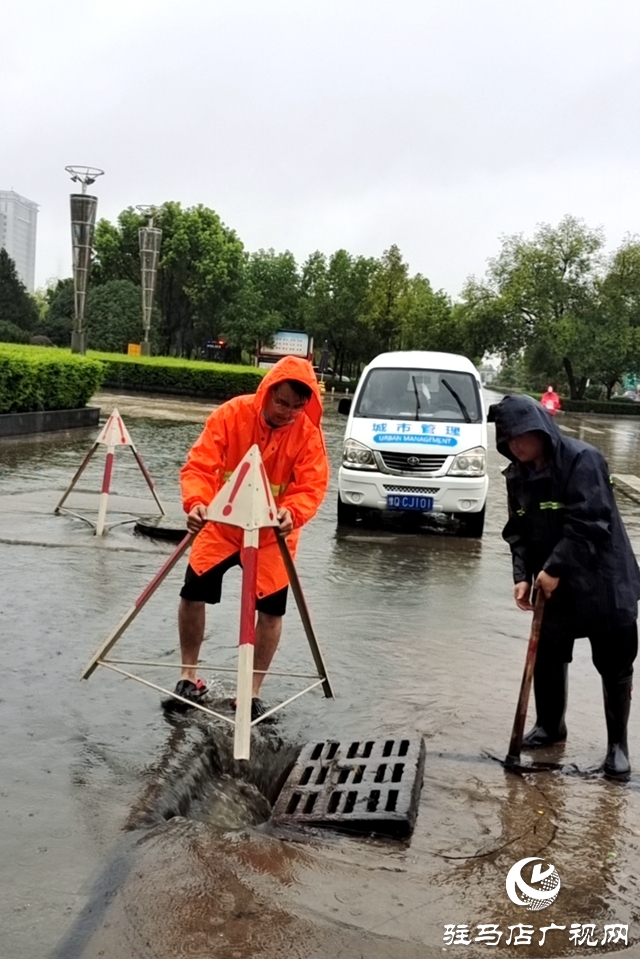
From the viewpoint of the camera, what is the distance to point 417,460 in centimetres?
1141

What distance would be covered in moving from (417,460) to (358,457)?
64 centimetres

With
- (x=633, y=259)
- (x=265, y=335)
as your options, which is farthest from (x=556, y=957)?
(x=265, y=335)

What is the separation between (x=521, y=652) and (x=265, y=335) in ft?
202

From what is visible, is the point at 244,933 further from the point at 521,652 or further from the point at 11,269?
the point at 11,269

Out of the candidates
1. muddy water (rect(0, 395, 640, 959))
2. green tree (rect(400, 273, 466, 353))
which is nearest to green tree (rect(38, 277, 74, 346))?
green tree (rect(400, 273, 466, 353))

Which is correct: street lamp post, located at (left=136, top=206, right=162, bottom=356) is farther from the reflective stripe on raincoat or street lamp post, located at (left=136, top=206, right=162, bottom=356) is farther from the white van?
the reflective stripe on raincoat

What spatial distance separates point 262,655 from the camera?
5.34m

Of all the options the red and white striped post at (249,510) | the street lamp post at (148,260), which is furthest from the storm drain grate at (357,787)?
the street lamp post at (148,260)

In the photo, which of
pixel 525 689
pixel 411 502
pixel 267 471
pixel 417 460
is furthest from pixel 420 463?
pixel 525 689

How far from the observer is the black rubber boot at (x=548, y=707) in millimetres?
5090

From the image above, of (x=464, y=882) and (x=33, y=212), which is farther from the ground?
(x=33, y=212)

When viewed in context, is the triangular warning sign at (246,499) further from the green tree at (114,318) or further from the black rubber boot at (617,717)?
the green tree at (114,318)

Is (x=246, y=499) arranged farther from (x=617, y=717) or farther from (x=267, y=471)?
(x=617, y=717)

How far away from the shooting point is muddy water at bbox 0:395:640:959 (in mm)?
3289
